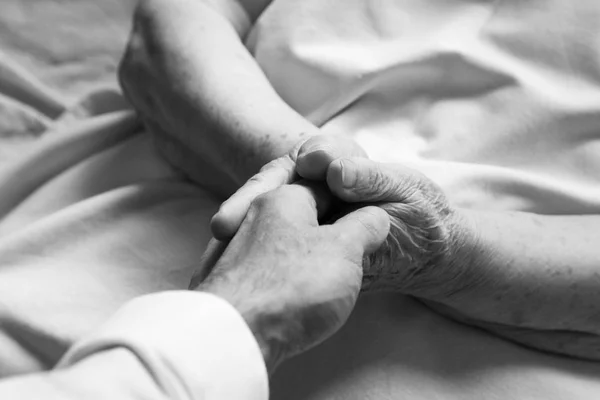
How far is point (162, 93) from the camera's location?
3.08 ft

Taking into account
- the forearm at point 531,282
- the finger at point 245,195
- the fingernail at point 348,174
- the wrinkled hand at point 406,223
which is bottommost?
the forearm at point 531,282

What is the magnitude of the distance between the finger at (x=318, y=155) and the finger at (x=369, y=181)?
2cm

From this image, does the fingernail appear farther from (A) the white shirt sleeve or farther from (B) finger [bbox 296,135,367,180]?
(A) the white shirt sleeve

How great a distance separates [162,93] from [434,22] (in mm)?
380

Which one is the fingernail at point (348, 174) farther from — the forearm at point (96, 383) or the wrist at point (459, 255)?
the forearm at point (96, 383)

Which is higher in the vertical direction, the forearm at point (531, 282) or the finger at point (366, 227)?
the finger at point (366, 227)

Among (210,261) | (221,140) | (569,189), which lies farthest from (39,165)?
(569,189)

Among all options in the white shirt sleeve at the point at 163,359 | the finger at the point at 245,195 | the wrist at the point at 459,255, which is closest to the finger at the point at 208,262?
the finger at the point at 245,195

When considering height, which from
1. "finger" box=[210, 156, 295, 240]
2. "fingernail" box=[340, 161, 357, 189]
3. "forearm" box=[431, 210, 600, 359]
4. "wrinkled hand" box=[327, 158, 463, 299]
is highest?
"fingernail" box=[340, 161, 357, 189]

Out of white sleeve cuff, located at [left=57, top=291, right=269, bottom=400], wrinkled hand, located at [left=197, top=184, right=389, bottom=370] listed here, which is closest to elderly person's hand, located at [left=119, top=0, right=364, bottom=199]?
wrinkled hand, located at [left=197, top=184, right=389, bottom=370]

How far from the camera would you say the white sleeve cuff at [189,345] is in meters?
0.50

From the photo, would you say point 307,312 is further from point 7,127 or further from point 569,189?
point 7,127

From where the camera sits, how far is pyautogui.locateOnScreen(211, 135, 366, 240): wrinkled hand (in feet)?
2.16

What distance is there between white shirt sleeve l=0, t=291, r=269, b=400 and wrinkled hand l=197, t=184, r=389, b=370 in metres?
0.03
